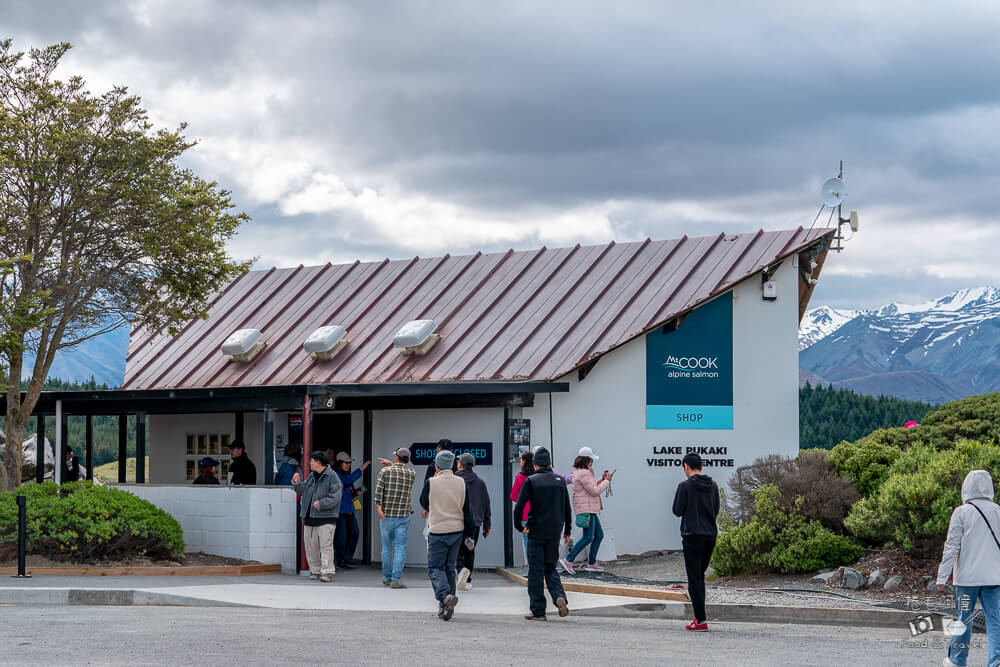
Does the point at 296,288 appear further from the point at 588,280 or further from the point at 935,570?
the point at 935,570

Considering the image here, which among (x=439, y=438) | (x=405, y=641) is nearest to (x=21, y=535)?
(x=439, y=438)

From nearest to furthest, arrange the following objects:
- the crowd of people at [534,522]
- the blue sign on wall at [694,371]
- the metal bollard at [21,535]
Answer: the crowd of people at [534,522]
the metal bollard at [21,535]
the blue sign on wall at [694,371]

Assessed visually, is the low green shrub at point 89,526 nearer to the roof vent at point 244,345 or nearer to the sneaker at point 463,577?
the sneaker at point 463,577

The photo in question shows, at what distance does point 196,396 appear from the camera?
20125 millimetres

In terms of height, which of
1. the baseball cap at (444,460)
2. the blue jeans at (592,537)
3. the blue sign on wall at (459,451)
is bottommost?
the blue jeans at (592,537)

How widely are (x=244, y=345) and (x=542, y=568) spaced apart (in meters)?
12.0

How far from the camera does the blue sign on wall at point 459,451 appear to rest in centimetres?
1958

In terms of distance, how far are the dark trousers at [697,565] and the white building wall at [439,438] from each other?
23.2 feet

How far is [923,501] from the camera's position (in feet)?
47.2

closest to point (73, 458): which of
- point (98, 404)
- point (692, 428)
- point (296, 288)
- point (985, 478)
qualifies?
point (98, 404)

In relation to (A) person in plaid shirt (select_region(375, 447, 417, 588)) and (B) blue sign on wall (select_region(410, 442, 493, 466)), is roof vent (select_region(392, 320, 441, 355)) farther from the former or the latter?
(A) person in plaid shirt (select_region(375, 447, 417, 588))

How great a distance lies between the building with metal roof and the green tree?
1827mm

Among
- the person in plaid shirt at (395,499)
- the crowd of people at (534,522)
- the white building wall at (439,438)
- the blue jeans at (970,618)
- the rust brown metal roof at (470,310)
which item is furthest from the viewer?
the rust brown metal roof at (470,310)

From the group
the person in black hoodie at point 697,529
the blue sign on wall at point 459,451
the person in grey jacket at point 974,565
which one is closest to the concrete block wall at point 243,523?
the blue sign on wall at point 459,451
